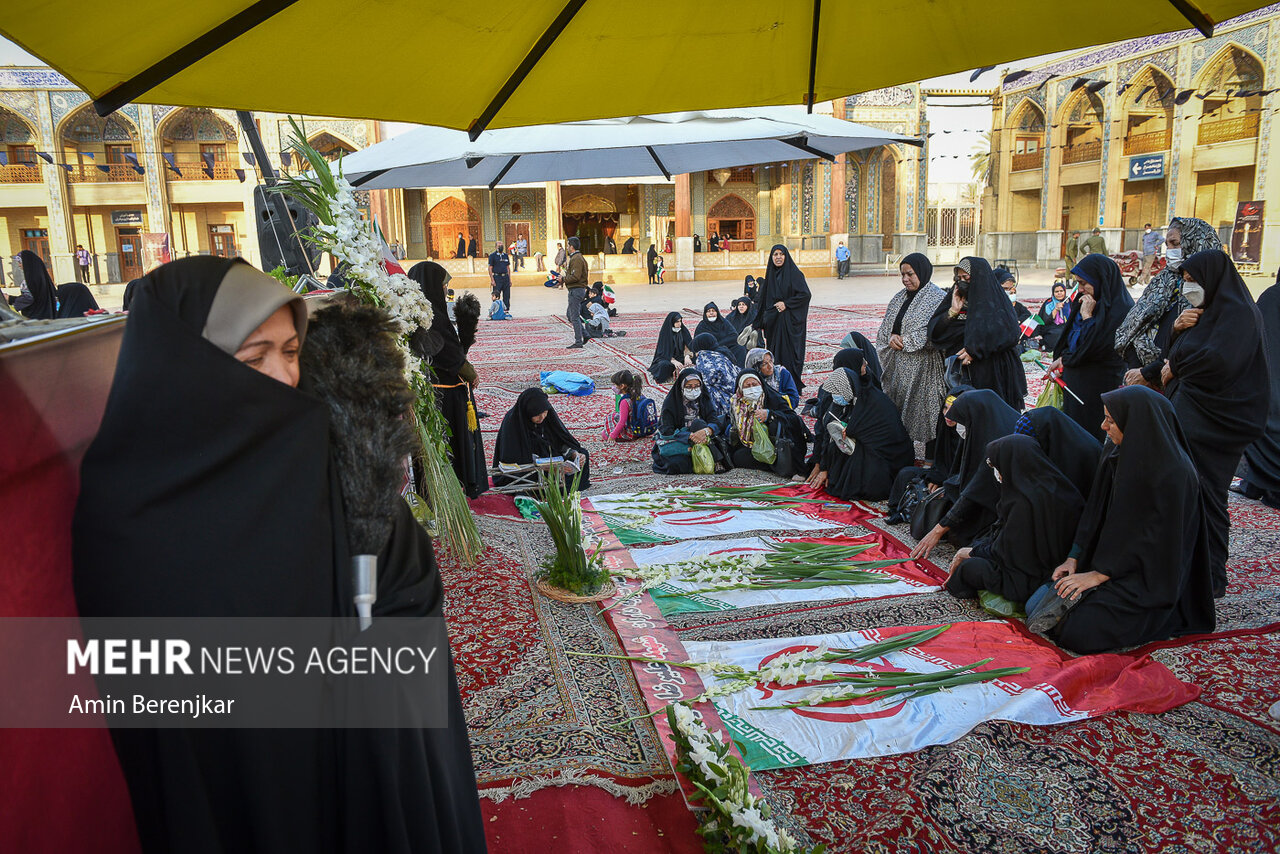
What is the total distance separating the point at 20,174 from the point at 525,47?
82.1 ft

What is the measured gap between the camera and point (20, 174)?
20.7 meters

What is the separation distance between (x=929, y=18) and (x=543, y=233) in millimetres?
23526

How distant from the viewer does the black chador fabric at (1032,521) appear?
282 centimetres

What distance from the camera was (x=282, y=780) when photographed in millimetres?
983

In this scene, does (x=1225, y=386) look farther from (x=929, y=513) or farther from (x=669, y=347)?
(x=669, y=347)

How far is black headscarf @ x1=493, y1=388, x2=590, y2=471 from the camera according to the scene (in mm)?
4668

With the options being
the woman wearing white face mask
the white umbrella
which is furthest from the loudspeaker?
the woman wearing white face mask

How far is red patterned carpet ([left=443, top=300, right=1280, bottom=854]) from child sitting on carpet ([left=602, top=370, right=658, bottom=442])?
9.46ft

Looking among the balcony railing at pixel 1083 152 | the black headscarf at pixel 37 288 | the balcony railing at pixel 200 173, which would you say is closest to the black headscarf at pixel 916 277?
the black headscarf at pixel 37 288

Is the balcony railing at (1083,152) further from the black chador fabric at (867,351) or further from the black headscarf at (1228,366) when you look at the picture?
the black headscarf at (1228,366)

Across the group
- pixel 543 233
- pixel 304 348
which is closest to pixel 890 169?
pixel 543 233

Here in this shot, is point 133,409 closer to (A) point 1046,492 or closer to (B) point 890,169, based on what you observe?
(A) point 1046,492

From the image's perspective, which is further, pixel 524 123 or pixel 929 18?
pixel 524 123

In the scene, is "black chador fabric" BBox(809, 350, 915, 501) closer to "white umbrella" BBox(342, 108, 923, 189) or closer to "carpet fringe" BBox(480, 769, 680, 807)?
"white umbrella" BBox(342, 108, 923, 189)
